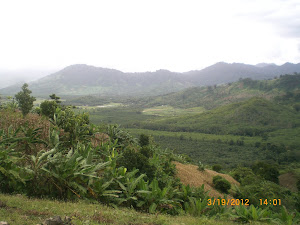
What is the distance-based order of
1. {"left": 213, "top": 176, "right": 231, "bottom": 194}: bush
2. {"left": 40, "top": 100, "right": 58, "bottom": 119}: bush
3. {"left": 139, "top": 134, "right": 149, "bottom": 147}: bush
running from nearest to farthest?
{"left": 40, "top": 100, "right": 58, "bottom": 119}: bush
{"left": 213, "top": 176, "right": 231, "bottom": 194}: bush
{"left": 139, "top": 134, "right": 149, "bottom": 147}: bush

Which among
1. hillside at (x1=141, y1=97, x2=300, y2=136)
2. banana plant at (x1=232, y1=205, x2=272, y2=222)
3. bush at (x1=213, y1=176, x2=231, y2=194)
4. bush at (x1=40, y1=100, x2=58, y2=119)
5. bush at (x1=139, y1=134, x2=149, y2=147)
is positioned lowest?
hillside at (x1=141, y1=97, x2=300, y2=136)

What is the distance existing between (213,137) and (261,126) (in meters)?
22.4

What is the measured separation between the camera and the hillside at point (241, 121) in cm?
7382

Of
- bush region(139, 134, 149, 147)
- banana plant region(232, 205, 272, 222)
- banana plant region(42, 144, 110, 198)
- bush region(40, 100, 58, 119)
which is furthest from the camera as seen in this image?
bush region(139, 134, 149, 147)

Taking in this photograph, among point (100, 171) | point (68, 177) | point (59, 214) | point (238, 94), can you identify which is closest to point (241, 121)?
point (238, 94)

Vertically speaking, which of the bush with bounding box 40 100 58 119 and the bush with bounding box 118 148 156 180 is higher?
the bush with bounding box 40 100 58 119

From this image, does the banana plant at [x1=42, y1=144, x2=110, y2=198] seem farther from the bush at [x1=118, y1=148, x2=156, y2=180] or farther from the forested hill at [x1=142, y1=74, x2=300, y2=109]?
the forested hill at [x1=142, y1=74, x2=300, y2=109]

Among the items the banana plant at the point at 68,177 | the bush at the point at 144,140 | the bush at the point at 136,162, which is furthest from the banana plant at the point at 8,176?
the bush at the point at 144,140

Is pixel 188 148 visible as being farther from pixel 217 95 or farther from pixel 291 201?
pixel 217 95

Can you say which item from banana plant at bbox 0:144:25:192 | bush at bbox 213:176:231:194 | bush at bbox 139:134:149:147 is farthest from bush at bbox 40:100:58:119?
bush at bbox 213:176:231:194

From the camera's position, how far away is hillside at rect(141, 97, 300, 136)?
2906 inches

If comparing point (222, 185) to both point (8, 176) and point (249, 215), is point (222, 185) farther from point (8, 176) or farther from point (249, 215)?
point (8, 176)

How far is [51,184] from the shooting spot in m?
5.66

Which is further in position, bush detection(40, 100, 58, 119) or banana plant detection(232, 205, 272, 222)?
bush detection(40, 100, 58, 119)
